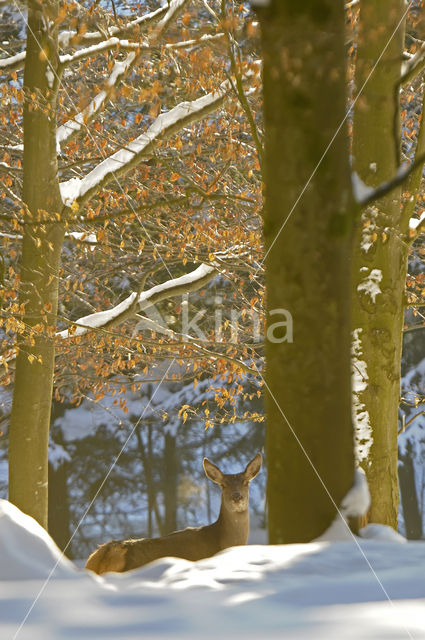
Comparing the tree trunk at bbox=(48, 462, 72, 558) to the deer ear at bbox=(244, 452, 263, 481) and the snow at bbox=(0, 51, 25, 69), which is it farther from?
the snow at bbox=(0, 51, 25, 69)

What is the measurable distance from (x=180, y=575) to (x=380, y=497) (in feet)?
12.1

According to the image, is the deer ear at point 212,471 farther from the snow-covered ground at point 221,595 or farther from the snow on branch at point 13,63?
the snow on branch at point 13,63

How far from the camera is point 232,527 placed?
338 inches

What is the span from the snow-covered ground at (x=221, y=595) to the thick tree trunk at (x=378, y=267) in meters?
2.69

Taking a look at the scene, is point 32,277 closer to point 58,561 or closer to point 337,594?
point 58,561

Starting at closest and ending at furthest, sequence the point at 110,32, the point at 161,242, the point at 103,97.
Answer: the point at 103,97
the point at 110,32
the point at 161,242

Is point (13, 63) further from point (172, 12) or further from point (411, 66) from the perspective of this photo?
point (411, 66)

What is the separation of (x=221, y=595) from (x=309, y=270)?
2082 millimetres

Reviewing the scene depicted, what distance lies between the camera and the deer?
27.1 ft

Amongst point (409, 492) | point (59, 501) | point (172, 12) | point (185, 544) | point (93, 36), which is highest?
point (172, 12)

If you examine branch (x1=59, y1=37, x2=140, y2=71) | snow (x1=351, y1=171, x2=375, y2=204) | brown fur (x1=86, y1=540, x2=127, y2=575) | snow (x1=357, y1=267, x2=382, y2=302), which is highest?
branch (x1=59, y1=37, x2=140, y2=71)

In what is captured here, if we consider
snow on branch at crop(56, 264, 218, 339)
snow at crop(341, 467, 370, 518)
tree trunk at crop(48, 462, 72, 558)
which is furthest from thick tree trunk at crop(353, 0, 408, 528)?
tree trunk at crop(48, 462, 72, 558)

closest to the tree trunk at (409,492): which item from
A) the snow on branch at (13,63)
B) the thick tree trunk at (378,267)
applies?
the thick tree trunk at (378,267)

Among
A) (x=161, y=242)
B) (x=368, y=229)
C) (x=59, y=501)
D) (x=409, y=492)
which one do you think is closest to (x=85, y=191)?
(x=161, y=242)
